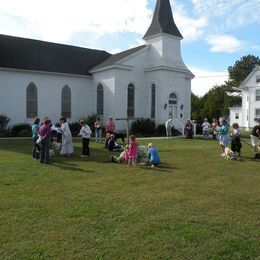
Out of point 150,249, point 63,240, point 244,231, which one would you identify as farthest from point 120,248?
point 244,231

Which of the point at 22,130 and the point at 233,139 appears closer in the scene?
the point at 233,139

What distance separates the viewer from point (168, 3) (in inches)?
1535

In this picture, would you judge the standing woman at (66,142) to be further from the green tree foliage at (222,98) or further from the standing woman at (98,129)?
the green tree foliage at (222,98)

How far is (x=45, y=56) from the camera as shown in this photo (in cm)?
3591

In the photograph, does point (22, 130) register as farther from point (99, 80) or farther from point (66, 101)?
point (99, 80)

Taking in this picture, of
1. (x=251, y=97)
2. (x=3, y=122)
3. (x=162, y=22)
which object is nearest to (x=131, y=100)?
(x=162, y=22)

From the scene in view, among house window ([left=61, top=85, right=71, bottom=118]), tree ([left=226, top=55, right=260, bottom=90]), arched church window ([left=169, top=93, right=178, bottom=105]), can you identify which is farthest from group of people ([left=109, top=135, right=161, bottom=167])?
tree ([left=226, top=55, right=260, bottom=90])

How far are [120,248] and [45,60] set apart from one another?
31.9 m

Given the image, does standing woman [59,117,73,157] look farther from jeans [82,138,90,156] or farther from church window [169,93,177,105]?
church window [169,93,177,105]

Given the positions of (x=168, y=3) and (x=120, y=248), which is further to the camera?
(x=168, y=3)

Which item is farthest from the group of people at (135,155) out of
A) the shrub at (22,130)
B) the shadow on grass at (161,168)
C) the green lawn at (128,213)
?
the shrub at (22,130)

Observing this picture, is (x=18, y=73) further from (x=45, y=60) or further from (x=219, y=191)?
(x=219, y=191)

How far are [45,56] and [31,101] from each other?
197 inches

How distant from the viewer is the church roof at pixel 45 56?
1314 inches
